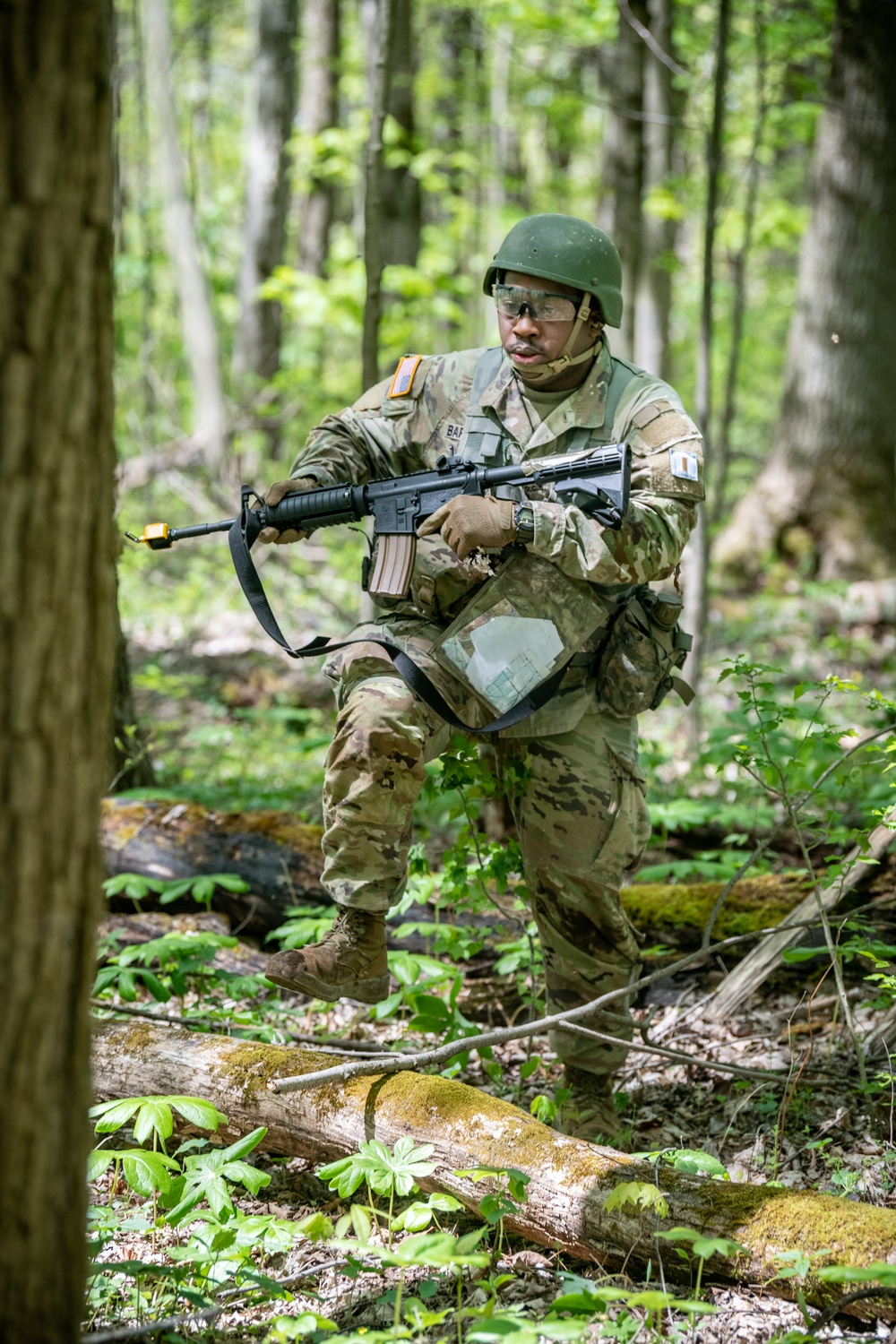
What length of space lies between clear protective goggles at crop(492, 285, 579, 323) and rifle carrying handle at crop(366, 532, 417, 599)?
0.85m

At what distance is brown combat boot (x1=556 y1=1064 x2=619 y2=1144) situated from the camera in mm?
3498

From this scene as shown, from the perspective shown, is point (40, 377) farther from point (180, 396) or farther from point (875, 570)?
point (180, 396)

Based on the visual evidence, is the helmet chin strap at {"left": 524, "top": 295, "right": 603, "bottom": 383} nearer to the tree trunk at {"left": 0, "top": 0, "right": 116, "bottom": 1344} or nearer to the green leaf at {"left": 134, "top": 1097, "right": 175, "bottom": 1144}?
the tree trunk at {"left": 0, "top": 0, "right": 116, "bottom": 1344}

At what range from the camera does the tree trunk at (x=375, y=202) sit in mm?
5379

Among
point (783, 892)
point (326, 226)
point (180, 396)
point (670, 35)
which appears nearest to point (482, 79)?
point (326, 226)

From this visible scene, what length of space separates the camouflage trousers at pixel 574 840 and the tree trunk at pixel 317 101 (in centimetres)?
1053

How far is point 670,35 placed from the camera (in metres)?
9.48

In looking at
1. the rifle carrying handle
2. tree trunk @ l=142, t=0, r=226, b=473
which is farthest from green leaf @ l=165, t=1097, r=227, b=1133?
tree trunk @ l=142, t=0, r=226, b=473

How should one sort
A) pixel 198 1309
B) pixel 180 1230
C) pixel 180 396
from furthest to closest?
1. pixel 180 396
2. pixel 180 1230
3. pixel 198 1309

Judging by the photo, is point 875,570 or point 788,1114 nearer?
point 788,1114

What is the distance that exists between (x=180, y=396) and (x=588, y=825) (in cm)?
1828

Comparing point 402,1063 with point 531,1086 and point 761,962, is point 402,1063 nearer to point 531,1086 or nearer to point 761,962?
point 531,1086

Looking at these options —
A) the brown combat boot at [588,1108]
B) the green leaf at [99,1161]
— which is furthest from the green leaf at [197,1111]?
the brown combat boot at [588,1108]

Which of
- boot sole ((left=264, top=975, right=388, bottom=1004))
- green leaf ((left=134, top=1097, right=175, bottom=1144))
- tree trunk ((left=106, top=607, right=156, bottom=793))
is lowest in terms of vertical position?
green leaf ((left=134, top=1097, right=175, bottom=1144))
